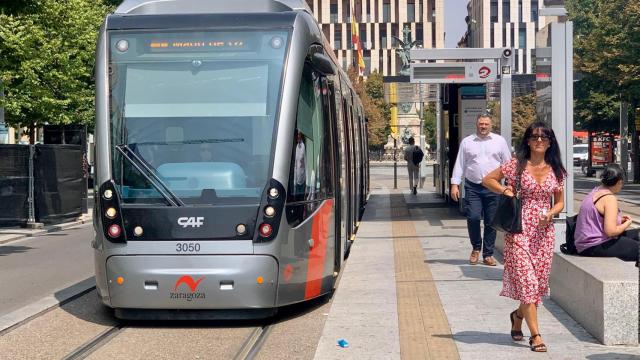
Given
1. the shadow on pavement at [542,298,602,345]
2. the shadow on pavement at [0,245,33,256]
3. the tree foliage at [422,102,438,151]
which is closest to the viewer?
the shadow on pavement at [542,298,602,345]

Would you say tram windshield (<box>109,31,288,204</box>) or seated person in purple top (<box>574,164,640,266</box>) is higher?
tram windshield (<box>109,31,288,204</box>)

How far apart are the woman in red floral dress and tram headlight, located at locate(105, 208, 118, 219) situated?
337cm

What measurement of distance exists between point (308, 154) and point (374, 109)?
261 feet

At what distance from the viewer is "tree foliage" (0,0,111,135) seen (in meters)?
29.2

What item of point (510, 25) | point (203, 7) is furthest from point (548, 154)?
point (510, 25)

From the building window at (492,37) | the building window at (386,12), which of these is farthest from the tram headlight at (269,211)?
the building window at (492,37)

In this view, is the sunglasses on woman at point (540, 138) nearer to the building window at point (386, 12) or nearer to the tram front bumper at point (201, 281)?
the tram front bumper at point (201, 281)

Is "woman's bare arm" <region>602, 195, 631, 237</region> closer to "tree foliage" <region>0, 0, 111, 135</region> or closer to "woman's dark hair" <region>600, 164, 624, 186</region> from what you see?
"woman's dark hair" <region>600, 164, 624, 186</region>

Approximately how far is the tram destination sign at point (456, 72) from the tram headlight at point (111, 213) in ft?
30.0

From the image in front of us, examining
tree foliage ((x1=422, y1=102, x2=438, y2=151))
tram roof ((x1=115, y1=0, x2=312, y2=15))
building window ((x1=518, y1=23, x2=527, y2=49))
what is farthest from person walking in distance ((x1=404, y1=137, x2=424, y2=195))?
building window ((x1=518, y1=23, x2=527, y2=49))

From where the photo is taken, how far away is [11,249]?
1733 centimetres

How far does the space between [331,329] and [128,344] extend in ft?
5.46

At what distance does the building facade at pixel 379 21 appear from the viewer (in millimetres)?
113438

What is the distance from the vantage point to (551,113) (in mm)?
12875
